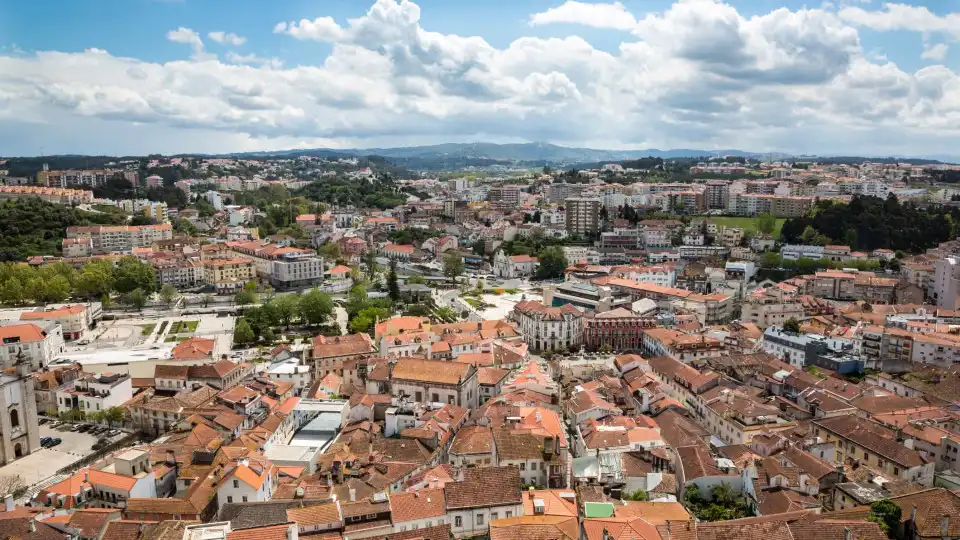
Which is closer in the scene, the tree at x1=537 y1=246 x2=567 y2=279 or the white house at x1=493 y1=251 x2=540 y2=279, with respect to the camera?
the tree at x1=537 y1=246 x2=567 y2=279

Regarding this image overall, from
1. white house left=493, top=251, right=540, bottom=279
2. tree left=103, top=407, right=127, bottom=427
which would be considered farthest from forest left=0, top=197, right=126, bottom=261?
tree left=103, top=407, right=127, bottom=427

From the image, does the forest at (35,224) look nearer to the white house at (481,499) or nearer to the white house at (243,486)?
the white house at (243,486)

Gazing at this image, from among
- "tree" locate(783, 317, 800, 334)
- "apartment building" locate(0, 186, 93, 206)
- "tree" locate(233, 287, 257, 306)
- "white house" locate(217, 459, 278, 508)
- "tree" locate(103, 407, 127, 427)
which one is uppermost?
"apartment building" locate(0, 186, 93, 206)

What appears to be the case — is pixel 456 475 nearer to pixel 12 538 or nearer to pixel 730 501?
pixel 730 501

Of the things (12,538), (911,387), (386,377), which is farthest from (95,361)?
(911,387)

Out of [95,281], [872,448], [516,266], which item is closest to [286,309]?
[95,281]

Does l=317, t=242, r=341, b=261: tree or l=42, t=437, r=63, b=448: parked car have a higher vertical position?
l=317, t=242, r=341, b=261: tree

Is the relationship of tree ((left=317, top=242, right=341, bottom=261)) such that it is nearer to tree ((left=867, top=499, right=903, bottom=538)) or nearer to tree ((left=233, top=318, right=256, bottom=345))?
tree ((left=233, top=318, right=256, bottom=345))

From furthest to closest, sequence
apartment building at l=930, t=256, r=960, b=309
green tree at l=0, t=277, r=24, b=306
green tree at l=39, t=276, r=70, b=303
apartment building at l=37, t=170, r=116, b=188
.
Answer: apartment building at l=37, t=170, r=116, b=188, green tree at l=39, t=276, r=70, b=303, green tree at l=0, t=277, r=24, b=306, apartment building at l=930, t=256, r=960, b=309
